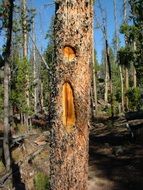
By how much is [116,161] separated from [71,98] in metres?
10.1

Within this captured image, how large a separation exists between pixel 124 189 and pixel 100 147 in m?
6.45

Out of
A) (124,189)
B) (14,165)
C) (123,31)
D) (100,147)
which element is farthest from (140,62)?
(124,189)

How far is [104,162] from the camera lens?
15172mm

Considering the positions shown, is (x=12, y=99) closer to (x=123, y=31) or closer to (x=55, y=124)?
(x=123, y=31)

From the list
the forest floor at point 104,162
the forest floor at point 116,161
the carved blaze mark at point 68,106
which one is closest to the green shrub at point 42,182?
the forest floor at point 104,162

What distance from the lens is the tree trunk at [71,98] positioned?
17.6 feet

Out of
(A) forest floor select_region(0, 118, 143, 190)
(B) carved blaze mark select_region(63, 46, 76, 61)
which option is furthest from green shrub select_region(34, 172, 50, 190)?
(B) carved blaze mark select_region(63, 46, 76, 61)

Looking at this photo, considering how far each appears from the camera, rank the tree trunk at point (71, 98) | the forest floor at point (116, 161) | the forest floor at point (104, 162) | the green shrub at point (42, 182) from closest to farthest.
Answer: the tree trunk at point (71, 98) < the green shrub at point (42, 182) < the forest floor at point (116, 161) < the forest floor at point (104, 162)

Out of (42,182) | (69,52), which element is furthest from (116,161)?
(69,52)

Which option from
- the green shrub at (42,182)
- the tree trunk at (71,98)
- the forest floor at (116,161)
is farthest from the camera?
the forest floor at (116,161)

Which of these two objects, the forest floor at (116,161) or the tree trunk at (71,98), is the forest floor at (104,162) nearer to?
the forest floor at (116,161)

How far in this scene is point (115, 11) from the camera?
45.6m

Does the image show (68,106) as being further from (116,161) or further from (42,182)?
(116,161)

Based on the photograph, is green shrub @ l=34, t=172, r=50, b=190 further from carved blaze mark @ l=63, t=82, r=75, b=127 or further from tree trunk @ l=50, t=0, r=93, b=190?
carved blaze mark @ l=63, t=82, r=75, b=127
